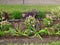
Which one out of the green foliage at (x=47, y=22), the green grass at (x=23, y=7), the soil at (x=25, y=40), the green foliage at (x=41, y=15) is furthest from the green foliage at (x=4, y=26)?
the green grass at (x=23, y=7)

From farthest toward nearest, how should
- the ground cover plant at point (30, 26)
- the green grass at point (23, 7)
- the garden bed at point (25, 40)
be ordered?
the green grass at point (23, 7)
the ground cover plant at point (30, 26)
the garden bed at point (25, 40)

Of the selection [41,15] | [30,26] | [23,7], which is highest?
[23,7]

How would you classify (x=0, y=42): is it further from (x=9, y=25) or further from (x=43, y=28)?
(x=43, y=28)

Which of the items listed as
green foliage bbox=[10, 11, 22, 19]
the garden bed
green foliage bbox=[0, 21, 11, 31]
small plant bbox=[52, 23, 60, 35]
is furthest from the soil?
green foliage bbox=[10, 11, 22, 19]

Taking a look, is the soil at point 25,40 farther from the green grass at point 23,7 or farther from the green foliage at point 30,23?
the green grass at point 23,7

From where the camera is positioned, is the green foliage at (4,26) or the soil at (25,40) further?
the green foliage at (4,26)

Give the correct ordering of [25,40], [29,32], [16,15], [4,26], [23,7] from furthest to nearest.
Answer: [23,7], [16,15], [4,26], [29,32], [25,40]

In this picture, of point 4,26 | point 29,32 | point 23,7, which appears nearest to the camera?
point 29,32

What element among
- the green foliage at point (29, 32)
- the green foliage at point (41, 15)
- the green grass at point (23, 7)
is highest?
the green grass at point (23, 7)

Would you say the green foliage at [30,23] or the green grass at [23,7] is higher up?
the green grass at [23,7]

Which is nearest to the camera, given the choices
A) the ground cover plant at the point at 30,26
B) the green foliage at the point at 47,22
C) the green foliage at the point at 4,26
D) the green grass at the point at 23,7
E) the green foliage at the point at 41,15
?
the ground cover plant at the point at 30,26

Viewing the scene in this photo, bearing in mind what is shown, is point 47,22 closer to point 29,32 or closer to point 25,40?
point 29,32

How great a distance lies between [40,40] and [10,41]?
896 millimetres

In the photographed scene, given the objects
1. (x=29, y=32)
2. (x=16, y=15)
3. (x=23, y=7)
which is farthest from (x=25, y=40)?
(x=23, y=7)
